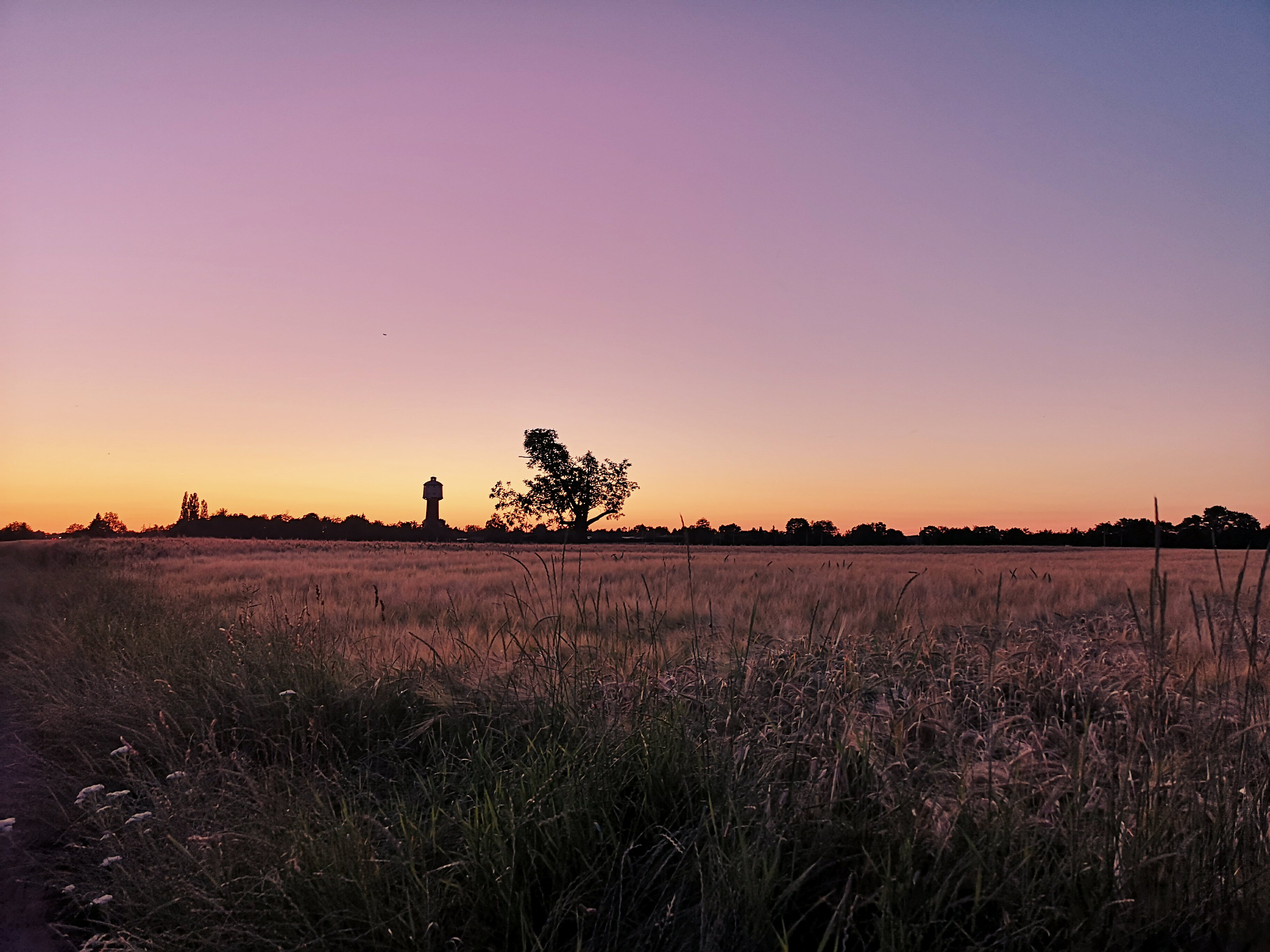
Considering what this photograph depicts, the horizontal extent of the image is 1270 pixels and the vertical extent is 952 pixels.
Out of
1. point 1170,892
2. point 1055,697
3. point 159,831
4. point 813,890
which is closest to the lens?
point 1170,892

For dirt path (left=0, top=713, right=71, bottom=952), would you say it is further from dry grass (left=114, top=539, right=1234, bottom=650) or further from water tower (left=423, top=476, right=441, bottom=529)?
water tower (left=423, top=476, right=441, bottom=529)

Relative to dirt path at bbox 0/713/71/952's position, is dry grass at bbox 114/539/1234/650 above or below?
above

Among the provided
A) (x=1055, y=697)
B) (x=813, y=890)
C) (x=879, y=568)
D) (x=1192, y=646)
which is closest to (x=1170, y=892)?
(x=813, y=890)

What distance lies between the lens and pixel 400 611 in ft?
29.7

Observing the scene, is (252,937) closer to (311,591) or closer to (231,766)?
(231,766)

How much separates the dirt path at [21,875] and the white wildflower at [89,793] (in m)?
0.17

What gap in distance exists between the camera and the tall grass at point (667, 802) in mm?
2080

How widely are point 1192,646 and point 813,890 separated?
17.4 feet

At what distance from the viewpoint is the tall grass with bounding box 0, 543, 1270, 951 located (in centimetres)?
208

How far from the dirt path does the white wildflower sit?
173 mm

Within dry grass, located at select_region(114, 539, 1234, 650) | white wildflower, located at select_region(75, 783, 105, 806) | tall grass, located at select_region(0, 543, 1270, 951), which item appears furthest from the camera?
dry grass, located at select_region(114, 539, 1234, 650)

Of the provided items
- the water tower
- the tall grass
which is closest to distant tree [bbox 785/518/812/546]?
the water tower

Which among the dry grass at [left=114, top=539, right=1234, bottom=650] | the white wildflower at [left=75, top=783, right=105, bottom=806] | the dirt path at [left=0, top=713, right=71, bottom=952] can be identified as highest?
the dry grass at [left=114, top=539, right=1234, bottom=650]

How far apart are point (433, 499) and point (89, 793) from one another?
50.9 metres
